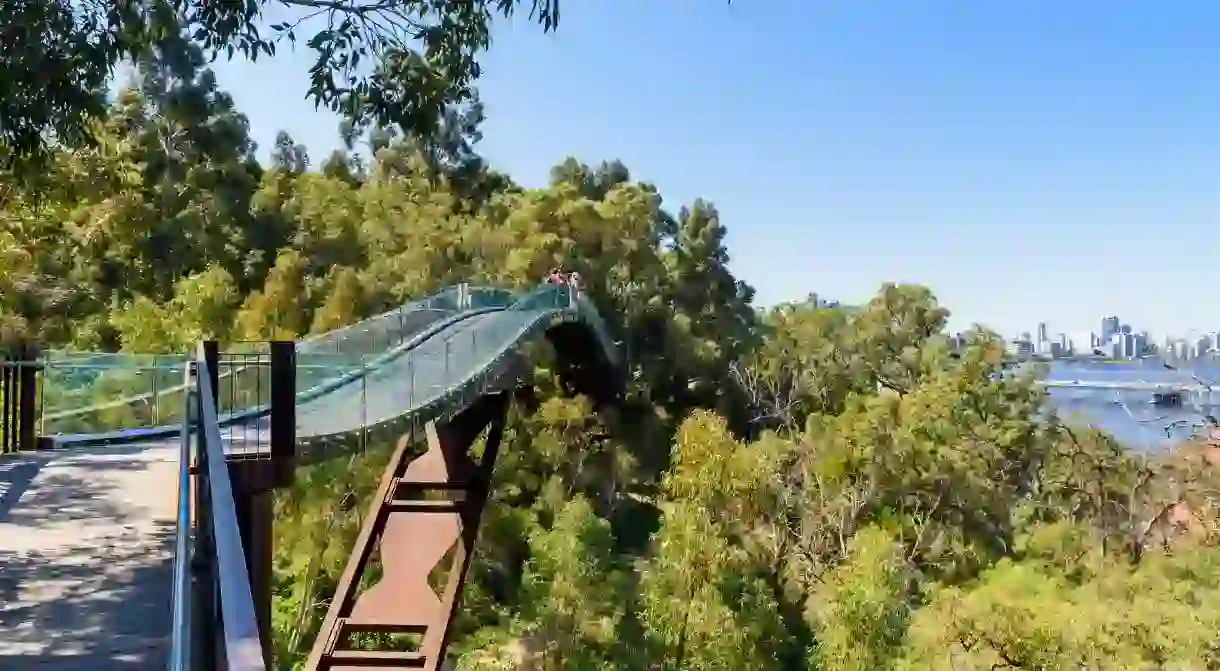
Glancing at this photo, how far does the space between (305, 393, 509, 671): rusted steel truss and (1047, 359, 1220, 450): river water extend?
19.0 meters

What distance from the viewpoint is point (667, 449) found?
73.6 ft

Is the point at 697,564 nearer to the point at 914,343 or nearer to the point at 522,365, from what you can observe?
the point at 522,365

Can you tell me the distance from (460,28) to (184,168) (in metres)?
21.5

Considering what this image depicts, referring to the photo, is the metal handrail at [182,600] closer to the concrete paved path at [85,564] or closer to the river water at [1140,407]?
the concrete paved path at [85,564]

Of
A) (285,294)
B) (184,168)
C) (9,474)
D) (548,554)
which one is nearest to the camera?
(9,474)

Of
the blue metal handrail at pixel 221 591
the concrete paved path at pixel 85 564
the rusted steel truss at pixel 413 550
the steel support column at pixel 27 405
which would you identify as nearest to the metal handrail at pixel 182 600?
the blue metal handrail at pixel 221 591

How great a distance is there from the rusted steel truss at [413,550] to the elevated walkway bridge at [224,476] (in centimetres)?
2

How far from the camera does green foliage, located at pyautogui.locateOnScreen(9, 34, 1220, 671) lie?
606 inches

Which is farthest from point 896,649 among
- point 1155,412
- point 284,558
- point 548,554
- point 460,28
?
point 1155,412

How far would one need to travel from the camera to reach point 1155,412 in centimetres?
3088

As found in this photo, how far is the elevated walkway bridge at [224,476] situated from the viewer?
261 centimetres

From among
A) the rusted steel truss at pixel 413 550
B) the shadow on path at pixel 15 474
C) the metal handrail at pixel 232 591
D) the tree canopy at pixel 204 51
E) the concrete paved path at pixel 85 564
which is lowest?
the rusted steel truss at pixel 413 550

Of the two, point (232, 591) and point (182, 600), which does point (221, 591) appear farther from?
point (182, 600)

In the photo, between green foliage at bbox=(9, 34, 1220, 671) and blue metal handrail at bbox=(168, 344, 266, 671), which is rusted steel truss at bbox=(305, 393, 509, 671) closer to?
green foliage at bbox=(9, 34, 1220, 671)
